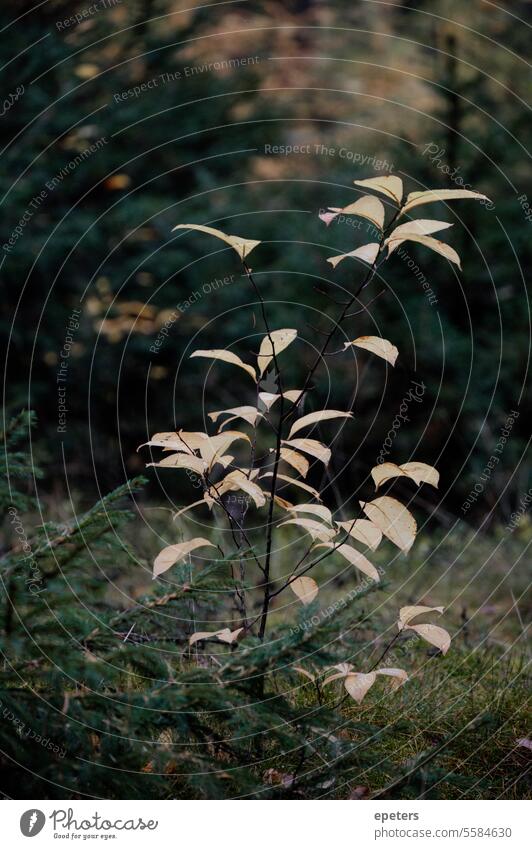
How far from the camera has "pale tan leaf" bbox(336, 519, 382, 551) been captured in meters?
1.82

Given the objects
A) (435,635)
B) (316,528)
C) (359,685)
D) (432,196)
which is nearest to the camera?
(432,196)

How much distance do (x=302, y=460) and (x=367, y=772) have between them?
2.66ft

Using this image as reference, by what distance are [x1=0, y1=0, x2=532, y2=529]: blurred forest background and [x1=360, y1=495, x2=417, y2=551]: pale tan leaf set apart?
2.69 m

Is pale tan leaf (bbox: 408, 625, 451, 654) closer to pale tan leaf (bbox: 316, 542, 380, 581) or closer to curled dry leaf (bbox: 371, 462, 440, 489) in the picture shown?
pale tan leaf (bbox: 316, 542, 380, 581)

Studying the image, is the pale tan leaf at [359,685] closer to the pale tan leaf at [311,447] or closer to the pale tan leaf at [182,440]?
the pale tan leaf at [311,447]

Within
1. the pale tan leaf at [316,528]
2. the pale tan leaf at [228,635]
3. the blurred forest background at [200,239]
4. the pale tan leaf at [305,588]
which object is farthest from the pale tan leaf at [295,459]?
the blurred forest background at [200,239]

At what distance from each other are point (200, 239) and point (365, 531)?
3.98 meters

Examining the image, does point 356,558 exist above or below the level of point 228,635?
above

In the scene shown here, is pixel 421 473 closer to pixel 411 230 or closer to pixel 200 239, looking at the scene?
pixel 411 230

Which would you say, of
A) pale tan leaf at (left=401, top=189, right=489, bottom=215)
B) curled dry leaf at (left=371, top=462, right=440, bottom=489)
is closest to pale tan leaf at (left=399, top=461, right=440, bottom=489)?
curled dry leaf at (left=371, top=462, right=440, bottom=489)

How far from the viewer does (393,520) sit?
1.79 m

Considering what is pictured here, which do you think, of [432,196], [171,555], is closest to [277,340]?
[432,196]
